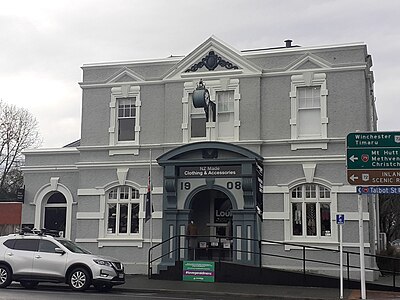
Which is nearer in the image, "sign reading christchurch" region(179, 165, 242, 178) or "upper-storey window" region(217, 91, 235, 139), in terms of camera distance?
"sign reading christchurch" region(179, 165, 242, 178)

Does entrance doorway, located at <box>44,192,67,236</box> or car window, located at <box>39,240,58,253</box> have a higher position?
entrance doorway, located at <box>44,192,67,236</box>

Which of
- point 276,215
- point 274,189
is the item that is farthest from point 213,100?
point 276,215

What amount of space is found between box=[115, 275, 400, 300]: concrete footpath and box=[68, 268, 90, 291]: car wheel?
4.66 feet

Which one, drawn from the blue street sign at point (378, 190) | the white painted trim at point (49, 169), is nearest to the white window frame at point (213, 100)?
the white painted trim at point (49, 169)

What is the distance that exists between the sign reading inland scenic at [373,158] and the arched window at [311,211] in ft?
12.9

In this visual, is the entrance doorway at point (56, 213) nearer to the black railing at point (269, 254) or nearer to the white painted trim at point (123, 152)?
the white painted trim at point (123, 152)

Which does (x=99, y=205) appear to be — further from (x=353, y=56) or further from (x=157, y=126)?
(x=353, y=56)

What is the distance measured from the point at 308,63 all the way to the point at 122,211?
9.13 m

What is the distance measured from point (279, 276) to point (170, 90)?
8.34 metres

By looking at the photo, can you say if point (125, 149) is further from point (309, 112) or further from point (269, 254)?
point (309, 112)

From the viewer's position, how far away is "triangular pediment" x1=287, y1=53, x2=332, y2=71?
815 inches

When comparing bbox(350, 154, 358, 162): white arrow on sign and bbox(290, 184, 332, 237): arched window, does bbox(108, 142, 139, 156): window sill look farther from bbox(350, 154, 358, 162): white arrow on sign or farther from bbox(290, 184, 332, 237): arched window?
bbox(350, 154, 358, 162): white arrow on sign

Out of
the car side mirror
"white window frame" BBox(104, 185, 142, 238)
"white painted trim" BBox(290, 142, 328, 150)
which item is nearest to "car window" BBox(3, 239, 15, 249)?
the car side mirror

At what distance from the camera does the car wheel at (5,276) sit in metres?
17.2
